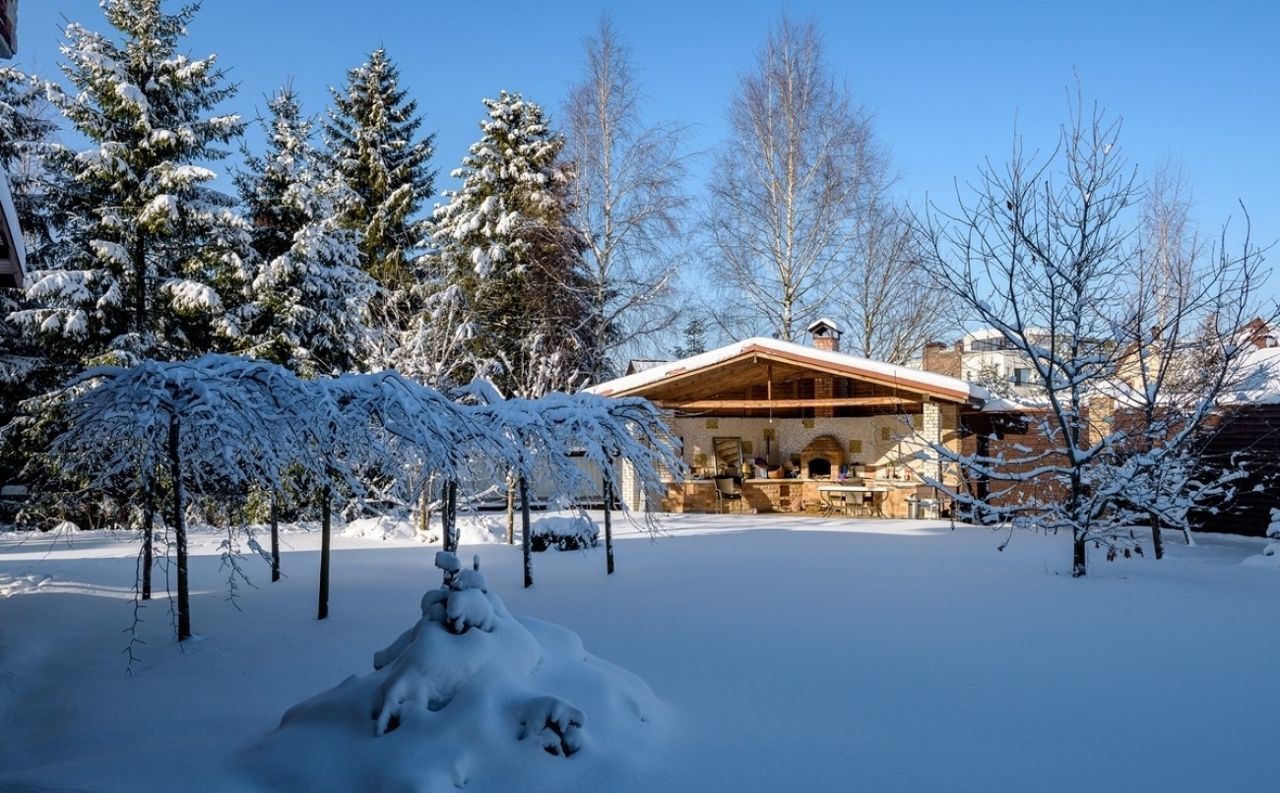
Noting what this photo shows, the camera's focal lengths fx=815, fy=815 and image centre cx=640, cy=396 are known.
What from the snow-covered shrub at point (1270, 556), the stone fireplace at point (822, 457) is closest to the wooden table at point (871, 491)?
the stone fireplace at point (822, 457)

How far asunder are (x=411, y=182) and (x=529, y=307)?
17.6 feet

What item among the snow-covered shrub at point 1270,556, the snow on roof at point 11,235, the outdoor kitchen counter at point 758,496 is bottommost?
the snow-covered shrub at point 1270,556

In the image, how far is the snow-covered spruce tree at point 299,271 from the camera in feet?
51.9

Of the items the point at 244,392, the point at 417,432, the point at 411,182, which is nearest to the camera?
the point at 244,392

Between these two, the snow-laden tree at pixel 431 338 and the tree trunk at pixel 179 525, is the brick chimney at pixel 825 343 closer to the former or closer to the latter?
the snow-laden tree at pixel 431 338

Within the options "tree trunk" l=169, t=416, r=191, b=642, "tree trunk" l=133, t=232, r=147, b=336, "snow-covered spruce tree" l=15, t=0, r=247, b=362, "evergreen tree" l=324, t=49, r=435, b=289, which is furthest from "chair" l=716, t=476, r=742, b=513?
"tree trunk" l=169, t=416, r=191, b=642

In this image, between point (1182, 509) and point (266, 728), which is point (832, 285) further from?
point (266, 728)

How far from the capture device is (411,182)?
22.3m

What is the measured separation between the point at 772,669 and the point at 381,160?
19.5 meters

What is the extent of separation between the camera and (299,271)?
16141 mm

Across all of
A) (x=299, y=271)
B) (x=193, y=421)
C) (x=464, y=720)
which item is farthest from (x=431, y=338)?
(x=464, y=720)

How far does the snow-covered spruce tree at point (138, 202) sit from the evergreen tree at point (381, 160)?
5638 mm

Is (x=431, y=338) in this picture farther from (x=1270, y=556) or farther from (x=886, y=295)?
(x=1270, y=556)

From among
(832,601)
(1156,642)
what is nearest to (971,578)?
(832,601)
